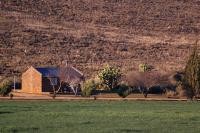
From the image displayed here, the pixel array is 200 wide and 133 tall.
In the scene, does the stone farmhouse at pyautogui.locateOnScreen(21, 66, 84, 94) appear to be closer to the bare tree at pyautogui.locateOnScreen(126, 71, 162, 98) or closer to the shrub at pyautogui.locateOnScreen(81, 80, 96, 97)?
the bare tree at pyautogui.locateOnScreen(126, 71, 162, 98)

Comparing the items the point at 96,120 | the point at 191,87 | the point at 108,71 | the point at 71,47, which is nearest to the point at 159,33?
the point at 71,47

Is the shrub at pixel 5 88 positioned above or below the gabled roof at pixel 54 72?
below

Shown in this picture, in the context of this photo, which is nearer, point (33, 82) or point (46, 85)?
point (46, 85)

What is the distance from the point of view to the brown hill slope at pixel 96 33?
126938mm

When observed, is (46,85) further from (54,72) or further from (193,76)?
(193,76)

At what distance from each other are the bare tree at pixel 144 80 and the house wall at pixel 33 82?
1302 cm

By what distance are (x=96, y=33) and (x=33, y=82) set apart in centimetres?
6205

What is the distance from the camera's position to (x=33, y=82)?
90.1 meters

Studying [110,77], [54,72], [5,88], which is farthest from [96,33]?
[5,88]

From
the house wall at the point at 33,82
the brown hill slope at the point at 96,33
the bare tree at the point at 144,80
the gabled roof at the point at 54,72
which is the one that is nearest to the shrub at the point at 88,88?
the bare tree at the point at 144,80

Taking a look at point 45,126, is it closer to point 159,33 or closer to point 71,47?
point 71,47

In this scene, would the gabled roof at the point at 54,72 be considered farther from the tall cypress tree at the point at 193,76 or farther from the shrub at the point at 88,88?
the tall cypress tree at the point at 193,76

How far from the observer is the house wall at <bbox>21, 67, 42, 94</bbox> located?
89.5 m

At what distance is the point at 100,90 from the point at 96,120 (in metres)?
49.9
